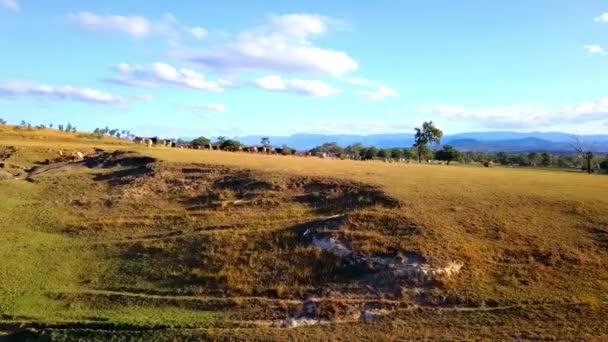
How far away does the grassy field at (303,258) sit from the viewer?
16.4m

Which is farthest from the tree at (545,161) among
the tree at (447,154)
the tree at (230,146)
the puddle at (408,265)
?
the puddle at (408,265)

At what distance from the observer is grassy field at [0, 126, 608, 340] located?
1641 cm

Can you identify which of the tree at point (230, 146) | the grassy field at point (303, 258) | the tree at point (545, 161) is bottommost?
the grassy field at point (303, 258)

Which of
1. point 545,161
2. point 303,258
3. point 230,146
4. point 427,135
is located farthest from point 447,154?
point 303,258

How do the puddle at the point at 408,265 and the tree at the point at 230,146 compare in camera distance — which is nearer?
the puddle at the point at 408,265

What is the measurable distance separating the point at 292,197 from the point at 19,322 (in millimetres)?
11898

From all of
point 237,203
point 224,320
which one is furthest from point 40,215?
point 224,320

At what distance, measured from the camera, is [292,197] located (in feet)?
85.0

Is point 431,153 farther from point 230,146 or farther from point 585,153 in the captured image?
point 230,146

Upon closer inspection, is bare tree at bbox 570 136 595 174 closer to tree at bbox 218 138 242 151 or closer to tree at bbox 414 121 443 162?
tree at bbox 414 121 443 162

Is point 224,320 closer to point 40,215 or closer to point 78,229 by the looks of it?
point 78,229

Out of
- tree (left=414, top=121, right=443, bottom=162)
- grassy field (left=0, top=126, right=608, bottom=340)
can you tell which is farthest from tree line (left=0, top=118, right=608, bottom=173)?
grassy field (left=0, top=126, right=608, bottom=340)

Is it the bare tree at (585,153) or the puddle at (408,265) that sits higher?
the bare tree at (585,153)

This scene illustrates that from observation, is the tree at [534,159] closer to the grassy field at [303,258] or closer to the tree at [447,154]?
the tree at [447,154]
